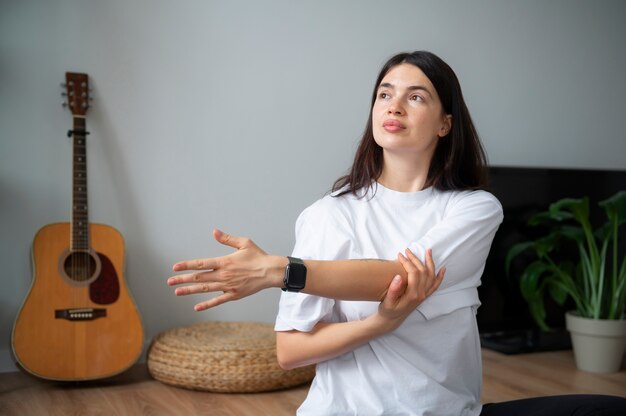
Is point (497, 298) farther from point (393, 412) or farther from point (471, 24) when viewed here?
point (393, 412)

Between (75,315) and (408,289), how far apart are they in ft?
5.75

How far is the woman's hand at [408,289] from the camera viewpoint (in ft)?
4.12

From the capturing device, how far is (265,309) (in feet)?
10.7

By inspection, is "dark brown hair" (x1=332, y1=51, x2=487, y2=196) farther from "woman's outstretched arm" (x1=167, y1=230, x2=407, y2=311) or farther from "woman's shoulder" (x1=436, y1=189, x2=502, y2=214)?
"woman's outstretched arm" (x1=167, y1=230, x2=407, y2=311)

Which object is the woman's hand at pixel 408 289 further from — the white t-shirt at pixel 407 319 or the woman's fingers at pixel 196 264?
the woman's fingers at pixel 196 264

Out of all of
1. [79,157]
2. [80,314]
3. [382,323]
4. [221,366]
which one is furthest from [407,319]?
[79,157]

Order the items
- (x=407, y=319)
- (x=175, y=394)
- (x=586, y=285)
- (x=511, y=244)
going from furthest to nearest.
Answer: (x=511, y=244)
(x=586, y=285)
(x=175, y=394)
(x=407, y=319)

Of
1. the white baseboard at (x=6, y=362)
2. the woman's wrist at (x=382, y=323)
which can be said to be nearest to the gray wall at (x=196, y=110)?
the white baseboard at (x=6, y=362)

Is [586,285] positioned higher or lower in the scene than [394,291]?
lower

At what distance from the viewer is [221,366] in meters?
2.63

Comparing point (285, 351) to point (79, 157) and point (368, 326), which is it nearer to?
point (368, 326)

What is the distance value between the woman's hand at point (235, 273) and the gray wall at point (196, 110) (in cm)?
195

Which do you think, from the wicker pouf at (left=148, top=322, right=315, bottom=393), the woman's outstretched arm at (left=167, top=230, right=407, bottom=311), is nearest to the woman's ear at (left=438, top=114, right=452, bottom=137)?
the woman's outstretched arm at (left=167, top=230, right=407, bottom=311)

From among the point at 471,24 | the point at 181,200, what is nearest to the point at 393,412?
the point at 181,200
